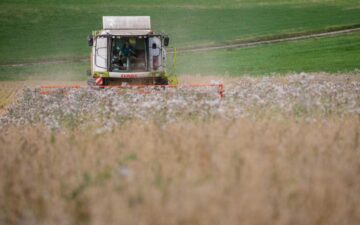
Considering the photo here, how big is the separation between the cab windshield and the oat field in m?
14.5

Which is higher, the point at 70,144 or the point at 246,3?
the point at 246,3

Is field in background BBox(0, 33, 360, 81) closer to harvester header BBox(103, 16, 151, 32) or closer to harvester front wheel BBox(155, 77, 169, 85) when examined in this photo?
harvester front wheel BBox(155, 77, 169, 85)

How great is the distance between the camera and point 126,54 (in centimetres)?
2473

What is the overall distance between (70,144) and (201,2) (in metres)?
60.7

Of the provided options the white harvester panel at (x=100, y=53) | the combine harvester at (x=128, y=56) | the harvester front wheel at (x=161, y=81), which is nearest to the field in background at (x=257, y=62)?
the harvester front wheel at (x=161, y=81)

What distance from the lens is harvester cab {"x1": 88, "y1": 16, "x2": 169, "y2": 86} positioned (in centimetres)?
2427

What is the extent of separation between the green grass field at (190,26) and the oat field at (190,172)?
2576cm

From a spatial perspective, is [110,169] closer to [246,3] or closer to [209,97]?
[209,97]

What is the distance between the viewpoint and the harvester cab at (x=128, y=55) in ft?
79.6

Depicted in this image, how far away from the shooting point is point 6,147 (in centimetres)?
766

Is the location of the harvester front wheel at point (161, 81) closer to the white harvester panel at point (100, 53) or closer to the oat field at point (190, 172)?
the white harvester panel at point (100, 53)

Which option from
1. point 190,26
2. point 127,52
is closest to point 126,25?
point 127,52

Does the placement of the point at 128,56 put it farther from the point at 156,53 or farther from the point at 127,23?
the point at 127,23

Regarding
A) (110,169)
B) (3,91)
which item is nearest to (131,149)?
(110,169)
